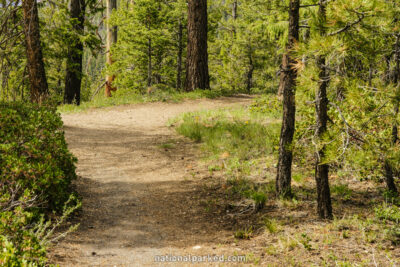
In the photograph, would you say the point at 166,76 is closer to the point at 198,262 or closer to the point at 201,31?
the point at 201,31

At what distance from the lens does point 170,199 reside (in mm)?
6016

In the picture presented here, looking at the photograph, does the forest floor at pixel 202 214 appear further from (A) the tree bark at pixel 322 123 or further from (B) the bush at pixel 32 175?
(B) the bush at pixel 32 175

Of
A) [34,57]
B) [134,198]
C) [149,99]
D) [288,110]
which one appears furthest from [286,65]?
[149,99]

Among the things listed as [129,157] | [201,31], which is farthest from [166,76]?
[129,157]

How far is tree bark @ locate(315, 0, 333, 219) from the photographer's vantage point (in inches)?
158

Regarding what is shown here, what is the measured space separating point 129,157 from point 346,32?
5.36 metres

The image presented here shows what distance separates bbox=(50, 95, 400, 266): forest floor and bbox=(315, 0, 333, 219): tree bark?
220 millimetres

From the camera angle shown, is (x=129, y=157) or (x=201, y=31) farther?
(x=201, y=31)

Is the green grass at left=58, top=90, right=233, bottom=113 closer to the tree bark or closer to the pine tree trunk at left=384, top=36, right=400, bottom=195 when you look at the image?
the pine tree trunk at left=384, top=36, right=400, bottom=195

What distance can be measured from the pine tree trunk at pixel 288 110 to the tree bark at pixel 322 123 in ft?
1.21

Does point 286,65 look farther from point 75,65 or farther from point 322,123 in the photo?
point 75,65

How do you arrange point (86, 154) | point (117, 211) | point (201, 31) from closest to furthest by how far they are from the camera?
point (117, 211), point (86, 154), point (201, 31)

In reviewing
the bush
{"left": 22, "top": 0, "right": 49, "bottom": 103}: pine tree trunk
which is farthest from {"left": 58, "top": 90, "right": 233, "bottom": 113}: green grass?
the bush

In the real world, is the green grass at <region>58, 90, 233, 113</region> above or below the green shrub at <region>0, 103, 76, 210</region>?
above
